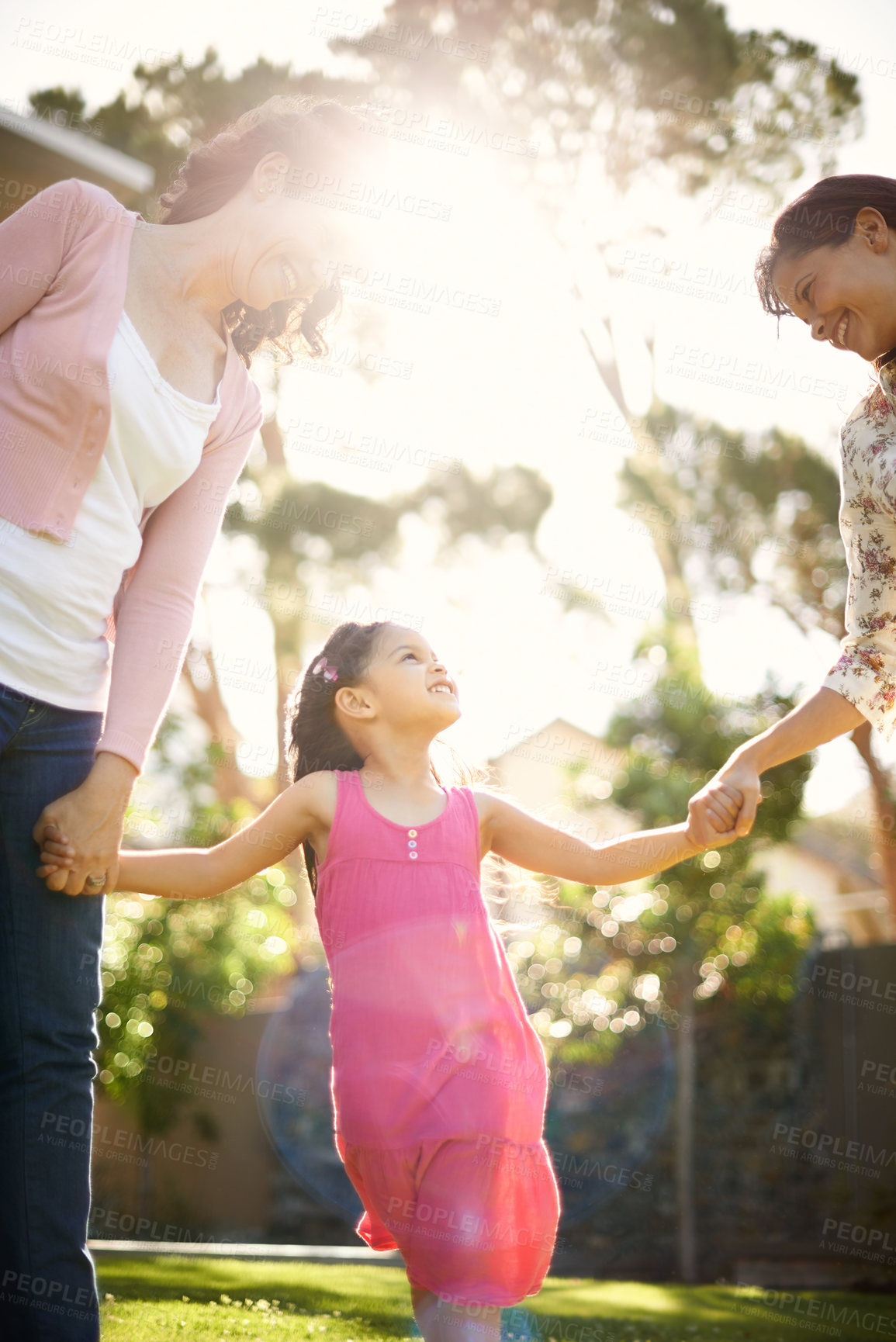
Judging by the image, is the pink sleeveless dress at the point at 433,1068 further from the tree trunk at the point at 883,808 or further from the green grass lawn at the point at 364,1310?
the tree trunk at the point at 883,808

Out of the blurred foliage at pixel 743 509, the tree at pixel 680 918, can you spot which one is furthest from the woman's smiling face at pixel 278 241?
the blurred foliage at pixel 743 509

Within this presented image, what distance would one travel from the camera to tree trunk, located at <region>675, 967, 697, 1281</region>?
22.7 ft

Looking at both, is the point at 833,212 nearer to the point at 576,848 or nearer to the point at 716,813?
the point at 716,813

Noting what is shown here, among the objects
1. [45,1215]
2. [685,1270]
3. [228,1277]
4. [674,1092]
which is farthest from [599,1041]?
[45,1215]

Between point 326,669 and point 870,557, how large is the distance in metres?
1.18

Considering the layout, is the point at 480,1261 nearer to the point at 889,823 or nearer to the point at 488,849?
the point at 488,849

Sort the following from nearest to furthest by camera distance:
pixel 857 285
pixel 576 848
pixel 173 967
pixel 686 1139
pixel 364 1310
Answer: pixel 857 285 → pixel 576 848 → pixel 364 1310 → pixel 686 1139 → pixel 173 967

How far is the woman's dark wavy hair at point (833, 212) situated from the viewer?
85.7 inches

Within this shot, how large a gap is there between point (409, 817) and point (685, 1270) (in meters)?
5.94

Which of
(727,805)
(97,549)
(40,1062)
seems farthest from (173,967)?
(97,549)

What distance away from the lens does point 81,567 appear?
65.4 inches

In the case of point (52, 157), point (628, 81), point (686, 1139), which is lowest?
point (686, 1139)

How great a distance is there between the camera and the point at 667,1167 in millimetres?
7914

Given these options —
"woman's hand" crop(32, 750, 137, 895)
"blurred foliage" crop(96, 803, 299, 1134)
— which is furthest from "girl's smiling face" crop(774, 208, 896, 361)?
"blurred foliage" crop(96, 803, 299, 1134)
